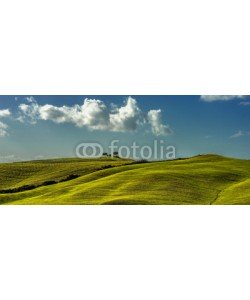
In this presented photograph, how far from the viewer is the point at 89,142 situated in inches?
814

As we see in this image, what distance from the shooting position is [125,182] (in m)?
21.1

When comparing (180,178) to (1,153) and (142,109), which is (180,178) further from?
(1,153)

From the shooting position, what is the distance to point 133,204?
66.7 feet

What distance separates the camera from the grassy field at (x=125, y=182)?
20.6 m

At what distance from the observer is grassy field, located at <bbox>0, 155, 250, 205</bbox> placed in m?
20.6

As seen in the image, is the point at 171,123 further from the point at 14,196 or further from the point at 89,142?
the point at 14,196

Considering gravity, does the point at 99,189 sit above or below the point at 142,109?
below

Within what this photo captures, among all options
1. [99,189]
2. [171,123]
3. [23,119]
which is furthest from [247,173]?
[23,119]

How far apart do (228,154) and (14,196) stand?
5.52 meters

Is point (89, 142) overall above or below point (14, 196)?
above
